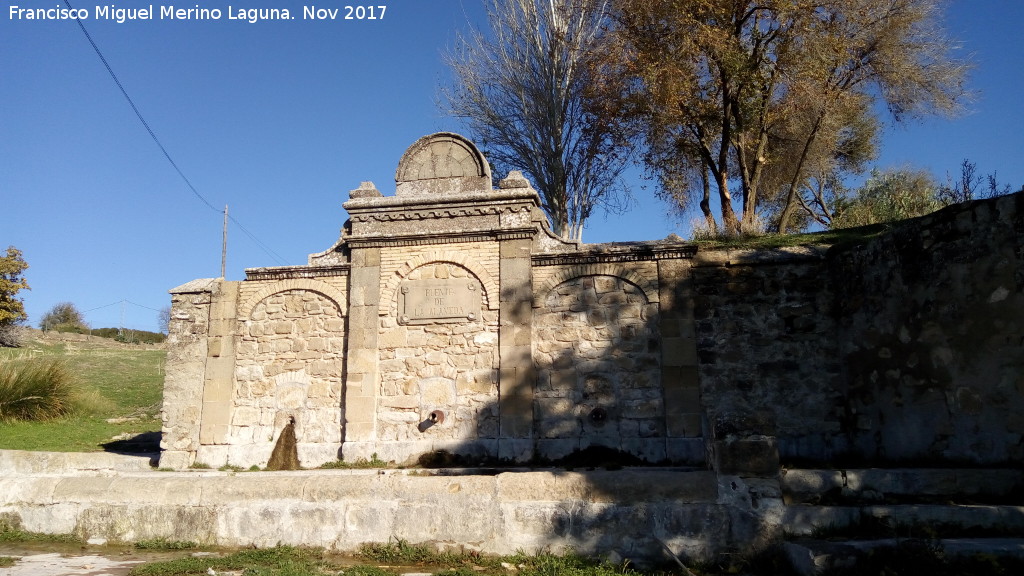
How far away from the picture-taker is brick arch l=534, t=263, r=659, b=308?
Result: 9.84 m

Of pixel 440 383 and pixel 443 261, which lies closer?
pixel 440 383

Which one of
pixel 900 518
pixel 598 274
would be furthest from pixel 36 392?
pixel 900 518

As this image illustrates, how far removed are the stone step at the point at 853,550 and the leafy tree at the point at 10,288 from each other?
30177 millimetres

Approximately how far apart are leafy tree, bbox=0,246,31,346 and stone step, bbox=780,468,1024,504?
29618mm

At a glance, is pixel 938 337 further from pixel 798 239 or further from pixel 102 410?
pixel 102 410

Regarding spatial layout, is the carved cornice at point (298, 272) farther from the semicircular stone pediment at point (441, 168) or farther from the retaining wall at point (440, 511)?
the retaining wall at point (440, 511)

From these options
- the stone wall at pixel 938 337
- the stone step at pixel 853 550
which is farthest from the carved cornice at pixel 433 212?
the stone step at pixel 853 550

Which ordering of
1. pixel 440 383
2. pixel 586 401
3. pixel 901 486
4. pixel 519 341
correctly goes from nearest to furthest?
pixel 901 486, pixel 586 401, pixel 519 341, pixel 440 383

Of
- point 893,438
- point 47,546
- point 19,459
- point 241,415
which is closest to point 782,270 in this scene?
point 893,438

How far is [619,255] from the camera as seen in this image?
997 cm

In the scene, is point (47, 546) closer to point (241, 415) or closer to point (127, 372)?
point (241, 415)

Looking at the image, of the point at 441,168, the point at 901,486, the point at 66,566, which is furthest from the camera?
the point at 441,168

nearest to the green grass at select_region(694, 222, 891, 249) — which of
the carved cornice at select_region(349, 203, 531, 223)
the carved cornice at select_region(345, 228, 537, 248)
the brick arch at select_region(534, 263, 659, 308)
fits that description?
the brick arch at select_region(534, 263, 659, 308)

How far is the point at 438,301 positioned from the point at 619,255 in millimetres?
2677
